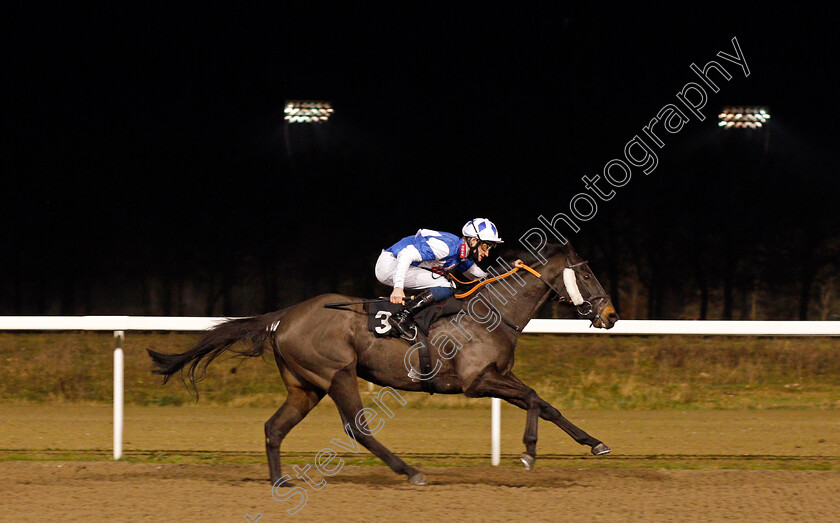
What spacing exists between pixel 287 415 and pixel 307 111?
10.8m

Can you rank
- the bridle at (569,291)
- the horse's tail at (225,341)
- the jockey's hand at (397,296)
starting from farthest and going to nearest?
the horse's tail at (225,341) → the bridle at (569,291) → the jockey's hand at (397,296)

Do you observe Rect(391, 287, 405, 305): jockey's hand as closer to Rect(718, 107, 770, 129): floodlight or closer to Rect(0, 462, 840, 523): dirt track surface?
Rect(0, 462, 840, 523): dirt track surface

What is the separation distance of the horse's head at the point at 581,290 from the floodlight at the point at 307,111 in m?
10.6

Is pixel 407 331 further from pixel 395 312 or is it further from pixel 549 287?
pixel 549 287

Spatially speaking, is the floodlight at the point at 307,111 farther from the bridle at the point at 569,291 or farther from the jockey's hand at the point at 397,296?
the jockey's hand at the point at 397,296

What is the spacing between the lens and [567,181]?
49.1ft

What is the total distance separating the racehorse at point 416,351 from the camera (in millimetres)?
5348

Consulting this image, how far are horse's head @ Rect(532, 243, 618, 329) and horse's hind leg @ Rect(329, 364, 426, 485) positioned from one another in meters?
1.37

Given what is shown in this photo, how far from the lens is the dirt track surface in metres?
4.53

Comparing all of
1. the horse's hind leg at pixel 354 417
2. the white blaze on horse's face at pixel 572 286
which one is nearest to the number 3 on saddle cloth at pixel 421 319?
the horse's hind leg at pixel 354 417

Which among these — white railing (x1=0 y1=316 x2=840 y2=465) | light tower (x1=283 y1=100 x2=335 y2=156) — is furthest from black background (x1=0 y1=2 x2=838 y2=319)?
white railing (x1=0 y1=316 x2=840 y2=465)

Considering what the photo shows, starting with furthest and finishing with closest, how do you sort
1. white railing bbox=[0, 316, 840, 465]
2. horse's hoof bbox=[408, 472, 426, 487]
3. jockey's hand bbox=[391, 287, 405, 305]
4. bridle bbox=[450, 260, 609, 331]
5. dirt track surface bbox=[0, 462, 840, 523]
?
1. white railing bbox=[0, 316, 840, 465]
2. bridle bbox=[450, 260, 609, 331]
3. jockey's hand bbox=[391, 287, 405, 305]
4. horse's hoof bbox=[408, 472, 426, 487]
5. dirt track surface bbox=[0, 462, 840, 523]

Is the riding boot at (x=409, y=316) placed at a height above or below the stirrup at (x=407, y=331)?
above

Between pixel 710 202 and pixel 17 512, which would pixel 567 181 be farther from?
pixel 17 512
